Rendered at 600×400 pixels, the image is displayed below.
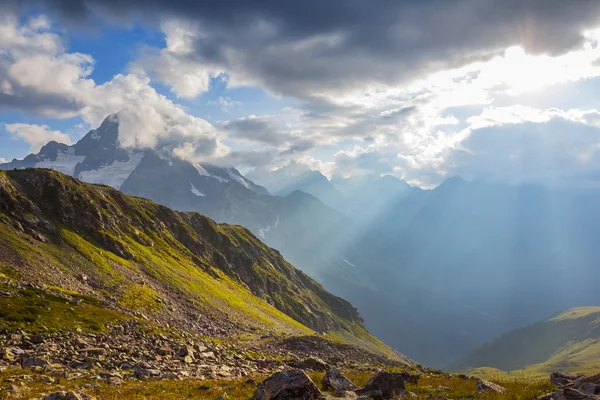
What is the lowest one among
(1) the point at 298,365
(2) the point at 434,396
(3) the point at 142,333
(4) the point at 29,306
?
(4) the point at 29,306

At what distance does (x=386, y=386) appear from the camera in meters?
21.2

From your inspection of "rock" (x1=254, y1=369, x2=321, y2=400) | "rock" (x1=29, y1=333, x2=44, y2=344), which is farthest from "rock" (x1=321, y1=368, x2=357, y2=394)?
"rock" (x1=29, y1=333, x2=44, y2=344)

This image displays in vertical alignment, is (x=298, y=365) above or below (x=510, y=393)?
below

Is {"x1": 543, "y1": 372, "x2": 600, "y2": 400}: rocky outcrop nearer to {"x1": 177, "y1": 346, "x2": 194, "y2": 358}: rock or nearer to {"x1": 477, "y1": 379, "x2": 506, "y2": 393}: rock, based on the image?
{"x1": 477, "y1": 379, "x2": 506, "y2": 393}: rock

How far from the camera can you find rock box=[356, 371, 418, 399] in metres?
20.6

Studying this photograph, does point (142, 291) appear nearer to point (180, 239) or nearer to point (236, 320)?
point (236, 320)

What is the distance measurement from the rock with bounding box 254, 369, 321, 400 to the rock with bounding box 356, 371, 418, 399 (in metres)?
3.62

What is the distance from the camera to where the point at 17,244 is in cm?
7438

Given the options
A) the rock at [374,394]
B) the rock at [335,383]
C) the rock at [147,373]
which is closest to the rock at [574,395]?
the rock at [374,394]

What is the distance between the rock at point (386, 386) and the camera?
20641 mm

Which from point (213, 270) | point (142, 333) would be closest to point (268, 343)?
point (142, 333)

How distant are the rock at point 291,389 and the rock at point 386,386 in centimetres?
362

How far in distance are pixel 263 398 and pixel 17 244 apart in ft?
256

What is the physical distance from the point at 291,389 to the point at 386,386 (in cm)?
614
